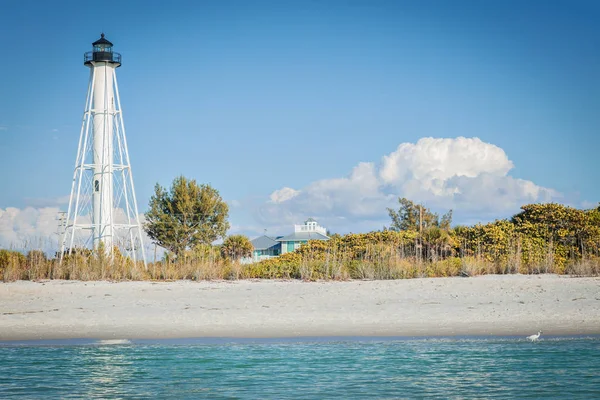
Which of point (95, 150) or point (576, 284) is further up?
point (95, 150)

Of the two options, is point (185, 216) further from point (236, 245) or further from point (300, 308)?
point (300, 308)

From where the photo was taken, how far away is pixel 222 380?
11.8 metres

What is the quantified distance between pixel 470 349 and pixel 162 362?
5.54m

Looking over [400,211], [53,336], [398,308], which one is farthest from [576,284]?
[400,211]

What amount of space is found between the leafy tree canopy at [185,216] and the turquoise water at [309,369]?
33942mm

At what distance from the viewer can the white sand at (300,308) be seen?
1526 cm

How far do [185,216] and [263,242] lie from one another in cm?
2333

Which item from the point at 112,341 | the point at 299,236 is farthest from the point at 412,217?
the point at 112,341

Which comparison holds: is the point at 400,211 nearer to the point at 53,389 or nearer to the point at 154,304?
the point at 154,304

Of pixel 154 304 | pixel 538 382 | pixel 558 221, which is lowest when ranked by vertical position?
pixel 538 382

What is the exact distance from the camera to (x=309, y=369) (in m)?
12.4

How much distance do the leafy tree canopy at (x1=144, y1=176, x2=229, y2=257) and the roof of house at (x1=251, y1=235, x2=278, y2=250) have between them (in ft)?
60.6

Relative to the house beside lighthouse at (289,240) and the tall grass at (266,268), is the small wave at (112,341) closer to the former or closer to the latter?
the tall grass at (266,268)

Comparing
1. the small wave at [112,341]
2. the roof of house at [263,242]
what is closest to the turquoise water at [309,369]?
the small wave at [112,341]
